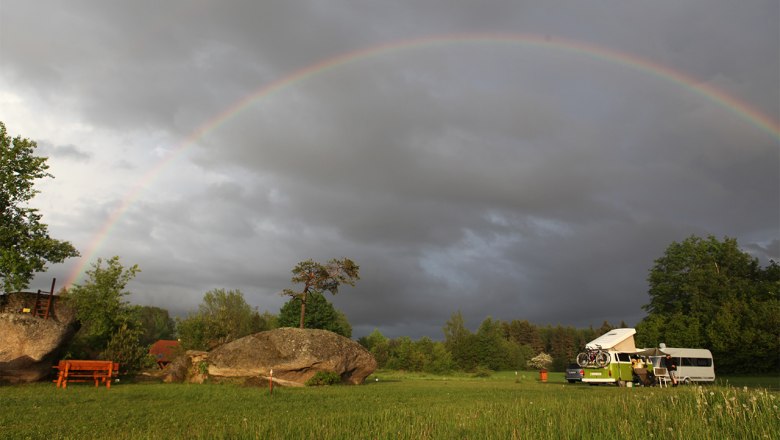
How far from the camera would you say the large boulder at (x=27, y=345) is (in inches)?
998

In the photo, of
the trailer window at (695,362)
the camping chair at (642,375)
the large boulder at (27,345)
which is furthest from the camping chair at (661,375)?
the large boulder at (27,345)

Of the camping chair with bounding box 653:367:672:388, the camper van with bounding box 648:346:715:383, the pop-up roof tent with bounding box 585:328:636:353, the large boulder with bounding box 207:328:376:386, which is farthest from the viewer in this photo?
the pop-up roof tent with bounding box 585:328:636:353

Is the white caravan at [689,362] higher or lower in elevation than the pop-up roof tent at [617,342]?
lower

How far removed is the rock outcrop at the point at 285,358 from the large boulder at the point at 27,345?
23.7ft

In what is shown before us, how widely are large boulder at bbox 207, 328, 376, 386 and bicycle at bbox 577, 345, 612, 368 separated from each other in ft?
56.0

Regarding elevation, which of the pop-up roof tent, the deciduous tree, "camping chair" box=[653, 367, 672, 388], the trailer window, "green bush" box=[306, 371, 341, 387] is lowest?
"green bush" box=[306, 371, 341, 387]

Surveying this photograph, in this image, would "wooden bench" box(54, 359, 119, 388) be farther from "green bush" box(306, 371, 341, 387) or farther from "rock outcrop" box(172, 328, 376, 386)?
"green bush" box(306, 371, 341, 387)

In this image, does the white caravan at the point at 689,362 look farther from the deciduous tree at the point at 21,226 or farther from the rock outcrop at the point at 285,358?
the deciduous tree at the point at 21,226

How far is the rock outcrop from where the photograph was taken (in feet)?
98.1

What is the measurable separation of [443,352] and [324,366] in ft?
150

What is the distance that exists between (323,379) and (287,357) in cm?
272

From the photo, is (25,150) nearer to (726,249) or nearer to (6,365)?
(6,365)

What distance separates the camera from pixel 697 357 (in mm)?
36312

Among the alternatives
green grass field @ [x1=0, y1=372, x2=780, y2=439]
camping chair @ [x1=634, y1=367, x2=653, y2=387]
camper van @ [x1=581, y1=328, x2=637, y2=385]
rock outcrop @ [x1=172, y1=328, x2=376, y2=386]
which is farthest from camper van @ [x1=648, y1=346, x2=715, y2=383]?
green grass field @ [x1=0, y1=372, x2=780, y2=439]
